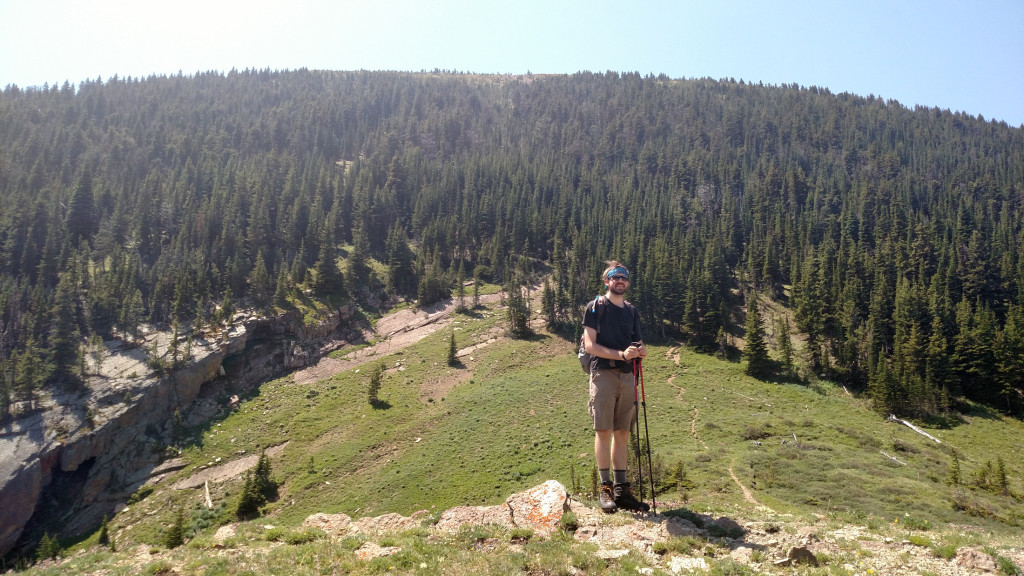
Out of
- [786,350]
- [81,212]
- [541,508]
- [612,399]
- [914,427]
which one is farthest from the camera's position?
[81,212]

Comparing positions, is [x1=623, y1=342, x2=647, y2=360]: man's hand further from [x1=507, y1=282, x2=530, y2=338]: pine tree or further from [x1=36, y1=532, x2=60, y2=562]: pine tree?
[x1=507, y1=282, x2=530, y2=338]: pine tree

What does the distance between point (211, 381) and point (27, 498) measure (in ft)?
68.4

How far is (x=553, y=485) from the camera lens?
11578mm

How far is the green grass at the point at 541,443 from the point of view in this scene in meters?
24.9

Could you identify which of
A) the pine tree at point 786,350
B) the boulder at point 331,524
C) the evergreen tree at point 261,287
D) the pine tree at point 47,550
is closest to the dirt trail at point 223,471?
the pine tree at point 47,550

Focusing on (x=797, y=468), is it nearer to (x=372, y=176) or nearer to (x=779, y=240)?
(x=779, y=240)

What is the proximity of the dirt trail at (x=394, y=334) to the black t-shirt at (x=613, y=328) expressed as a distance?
206 feet

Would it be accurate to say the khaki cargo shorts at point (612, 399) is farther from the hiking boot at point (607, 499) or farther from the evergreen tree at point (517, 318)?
the evergreen tree at point (517, 318)

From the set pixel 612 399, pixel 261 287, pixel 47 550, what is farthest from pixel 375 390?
pixel 612 399

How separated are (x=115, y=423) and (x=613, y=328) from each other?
6585 centimetres

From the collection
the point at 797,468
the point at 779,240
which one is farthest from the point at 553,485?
the point at 779,240

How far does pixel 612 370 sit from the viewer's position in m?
9.09

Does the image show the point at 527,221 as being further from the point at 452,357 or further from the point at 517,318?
the point at 452,357

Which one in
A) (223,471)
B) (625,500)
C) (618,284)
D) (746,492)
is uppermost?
(618,284)
